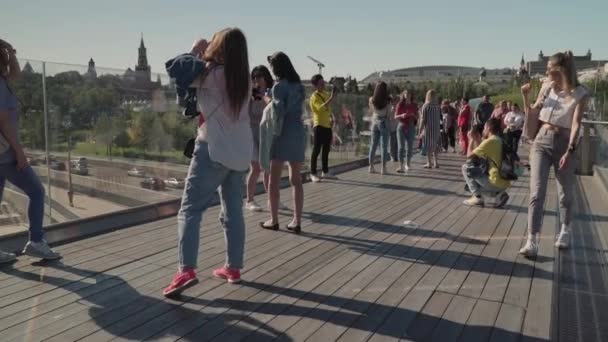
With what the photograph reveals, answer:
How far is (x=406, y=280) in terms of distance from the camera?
12.3 feet

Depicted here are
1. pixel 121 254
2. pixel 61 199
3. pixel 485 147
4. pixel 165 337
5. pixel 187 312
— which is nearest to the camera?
pixel 165 337

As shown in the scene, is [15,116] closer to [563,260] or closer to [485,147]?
[563,260]

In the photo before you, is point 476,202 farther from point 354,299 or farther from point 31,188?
point 31,188

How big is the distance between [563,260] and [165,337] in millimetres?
3379

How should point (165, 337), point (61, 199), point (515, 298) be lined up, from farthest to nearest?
point (61, 199), point (515, 298), point (165, 337)

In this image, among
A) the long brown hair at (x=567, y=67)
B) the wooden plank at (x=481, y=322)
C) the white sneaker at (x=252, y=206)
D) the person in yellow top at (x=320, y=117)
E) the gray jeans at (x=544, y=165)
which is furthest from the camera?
the person in yellow top at (x=320, y=117)

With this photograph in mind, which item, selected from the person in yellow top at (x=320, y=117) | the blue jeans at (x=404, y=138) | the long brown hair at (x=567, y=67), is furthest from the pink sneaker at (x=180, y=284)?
the blue jeans at (x=404, y=138)

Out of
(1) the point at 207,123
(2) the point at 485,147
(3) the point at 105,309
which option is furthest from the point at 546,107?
(3) the point at 105,309

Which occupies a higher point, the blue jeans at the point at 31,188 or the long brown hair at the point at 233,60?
the long brown hair at the point at 233,60

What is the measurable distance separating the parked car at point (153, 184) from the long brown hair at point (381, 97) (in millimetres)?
4335

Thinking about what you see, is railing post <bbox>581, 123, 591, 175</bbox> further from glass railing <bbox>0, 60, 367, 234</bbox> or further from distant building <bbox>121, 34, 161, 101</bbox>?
distant building <bbox>121, 34, 161, 101</bbox>

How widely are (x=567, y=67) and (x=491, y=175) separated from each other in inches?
107

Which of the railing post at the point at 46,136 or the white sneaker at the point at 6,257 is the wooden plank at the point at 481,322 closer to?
the white sneaker at the point at 6,257

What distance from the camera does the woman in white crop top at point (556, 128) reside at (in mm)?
4078
